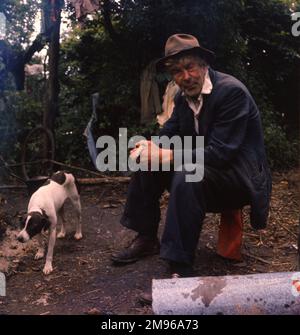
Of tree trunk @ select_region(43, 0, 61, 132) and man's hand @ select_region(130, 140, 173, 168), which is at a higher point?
tree trunk @ select_region(43, 0, 61, 132)

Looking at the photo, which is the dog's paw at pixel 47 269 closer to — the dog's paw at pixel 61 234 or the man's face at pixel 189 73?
the dog's paw at pixel 61 234

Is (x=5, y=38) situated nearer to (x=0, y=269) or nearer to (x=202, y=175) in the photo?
(x=0, y=269)

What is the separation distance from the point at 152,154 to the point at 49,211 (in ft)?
4.23

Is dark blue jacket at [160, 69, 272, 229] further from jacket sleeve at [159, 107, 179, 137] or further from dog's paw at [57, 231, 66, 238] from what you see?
dog's paw at [57, 231, 66, 238]

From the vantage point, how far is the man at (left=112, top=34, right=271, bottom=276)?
10.1ft

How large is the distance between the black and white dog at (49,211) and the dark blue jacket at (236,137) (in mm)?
1569

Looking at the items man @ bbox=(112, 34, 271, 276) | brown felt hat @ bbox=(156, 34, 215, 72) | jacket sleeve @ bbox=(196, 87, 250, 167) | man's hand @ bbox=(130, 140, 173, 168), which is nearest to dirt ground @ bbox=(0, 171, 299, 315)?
man @ bbox=(112, 34, 271, 276)

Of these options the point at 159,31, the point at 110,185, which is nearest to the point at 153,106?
the point at 159,31

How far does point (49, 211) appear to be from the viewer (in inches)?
162

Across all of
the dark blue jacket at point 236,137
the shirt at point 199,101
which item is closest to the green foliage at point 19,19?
the shirt at point 199,101

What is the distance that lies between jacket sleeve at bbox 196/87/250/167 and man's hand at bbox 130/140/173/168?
30 cm

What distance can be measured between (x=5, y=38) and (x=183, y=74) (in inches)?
229

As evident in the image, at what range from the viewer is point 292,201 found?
18.9ft

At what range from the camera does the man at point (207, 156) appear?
3.07 meters
